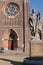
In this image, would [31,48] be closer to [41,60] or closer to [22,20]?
[41,60]

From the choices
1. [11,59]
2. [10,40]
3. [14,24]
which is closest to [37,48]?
[11,59]

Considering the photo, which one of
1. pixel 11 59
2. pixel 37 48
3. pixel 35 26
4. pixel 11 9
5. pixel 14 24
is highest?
pixel 11 9

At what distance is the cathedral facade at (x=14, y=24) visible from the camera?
140ft

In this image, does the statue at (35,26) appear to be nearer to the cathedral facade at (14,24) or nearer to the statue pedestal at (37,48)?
the statue pedestal at (37,48)

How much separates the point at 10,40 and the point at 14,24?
3.85m

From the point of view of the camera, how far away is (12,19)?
4391cm

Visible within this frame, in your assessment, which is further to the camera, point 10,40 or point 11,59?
point 10,40

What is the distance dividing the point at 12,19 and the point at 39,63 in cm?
3063

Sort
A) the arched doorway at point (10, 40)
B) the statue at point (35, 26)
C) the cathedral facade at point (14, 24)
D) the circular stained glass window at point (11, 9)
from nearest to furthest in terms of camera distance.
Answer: the statue at point (35, 26), the cathedral facade at point (14, 24), the arched doorway at point (10, 40), the circular stained glass window at point (11, 9)

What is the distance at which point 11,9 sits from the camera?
151 ft

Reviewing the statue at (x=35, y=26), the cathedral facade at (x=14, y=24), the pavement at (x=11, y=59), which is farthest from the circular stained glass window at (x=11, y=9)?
the statue at (x=35, y=26)

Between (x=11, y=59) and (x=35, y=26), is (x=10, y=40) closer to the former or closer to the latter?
(x=11, y=59)

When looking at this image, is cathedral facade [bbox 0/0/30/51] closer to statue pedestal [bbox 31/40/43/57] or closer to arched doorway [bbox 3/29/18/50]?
arched doorway [bbox 3/29/18/50]

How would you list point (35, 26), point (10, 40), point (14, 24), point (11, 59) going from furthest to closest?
point (10, 40) < point (14, 24) < point (11, 59) < point (35, 26)
